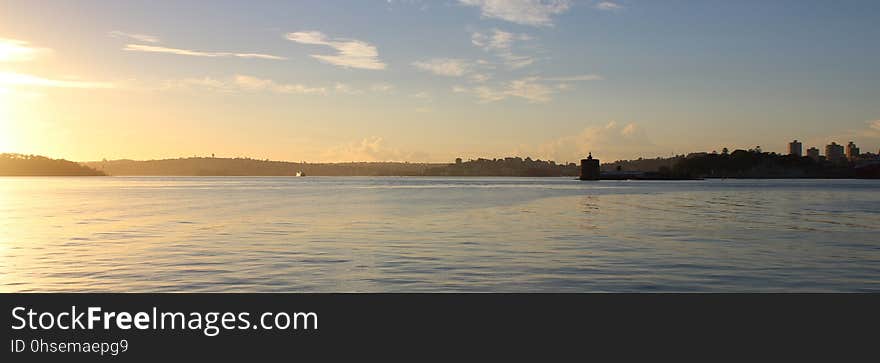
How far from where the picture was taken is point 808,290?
809 inches
